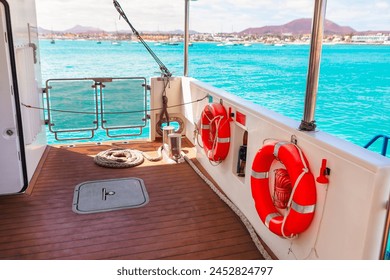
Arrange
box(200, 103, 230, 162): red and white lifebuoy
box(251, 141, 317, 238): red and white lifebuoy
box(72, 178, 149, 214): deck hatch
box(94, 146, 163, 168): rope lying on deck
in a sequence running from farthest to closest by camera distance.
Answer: box(94, 146, 163, 168): rope lying on deck < box(200, 103, 230, 162): red and white lifebuoy < box(72, 178, 149, 214): deck hatch < box(251, 141, 317, 238): red and white lifebuoy

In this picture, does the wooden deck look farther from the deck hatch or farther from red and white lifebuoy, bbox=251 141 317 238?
red and white lifebuoy, bbox=251 141 317 238

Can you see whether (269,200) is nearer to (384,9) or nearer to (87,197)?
(87,197)

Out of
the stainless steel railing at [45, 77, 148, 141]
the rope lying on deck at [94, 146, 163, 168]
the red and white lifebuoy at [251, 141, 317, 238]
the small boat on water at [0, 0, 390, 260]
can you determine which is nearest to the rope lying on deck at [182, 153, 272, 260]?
the small boat on water at [0, 0, 390, 260]

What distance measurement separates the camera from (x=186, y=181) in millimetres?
3271

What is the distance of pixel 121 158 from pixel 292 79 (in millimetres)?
27396

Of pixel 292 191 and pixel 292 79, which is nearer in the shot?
pixel 292 191

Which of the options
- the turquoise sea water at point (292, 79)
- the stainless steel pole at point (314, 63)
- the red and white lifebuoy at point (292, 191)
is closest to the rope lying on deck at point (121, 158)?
the red and white lifebuoy at point (292, 191)

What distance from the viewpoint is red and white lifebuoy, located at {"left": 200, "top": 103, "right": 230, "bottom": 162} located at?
2.86 meters

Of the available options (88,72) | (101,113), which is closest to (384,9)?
(88,72)

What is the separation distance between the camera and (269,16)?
143 feet

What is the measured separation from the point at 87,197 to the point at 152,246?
0.96 m

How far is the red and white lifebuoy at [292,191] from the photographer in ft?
5.60

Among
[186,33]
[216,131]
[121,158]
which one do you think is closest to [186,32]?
[186,33]

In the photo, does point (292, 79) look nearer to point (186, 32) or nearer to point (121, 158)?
point (186, 32)
